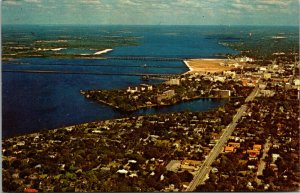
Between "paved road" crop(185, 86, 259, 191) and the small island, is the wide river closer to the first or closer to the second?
the small island

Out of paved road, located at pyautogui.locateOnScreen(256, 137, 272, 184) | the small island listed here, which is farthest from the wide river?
paved road, located at pyautogui.locateOnScreen(256, 137, 272, 184)

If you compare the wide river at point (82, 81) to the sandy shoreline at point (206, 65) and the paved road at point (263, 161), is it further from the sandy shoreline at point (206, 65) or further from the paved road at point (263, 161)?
the paved road at point (263, 161)

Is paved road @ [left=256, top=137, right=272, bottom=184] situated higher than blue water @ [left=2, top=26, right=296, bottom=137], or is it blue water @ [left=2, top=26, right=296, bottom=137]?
blue water @ [left=2, top=26, right=296, bottom=137]

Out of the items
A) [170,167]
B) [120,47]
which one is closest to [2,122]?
[170,167]

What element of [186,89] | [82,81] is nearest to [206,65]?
[186,89]

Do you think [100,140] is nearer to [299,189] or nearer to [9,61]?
[9,61]

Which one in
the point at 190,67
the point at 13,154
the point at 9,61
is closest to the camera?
the point at 13,154
